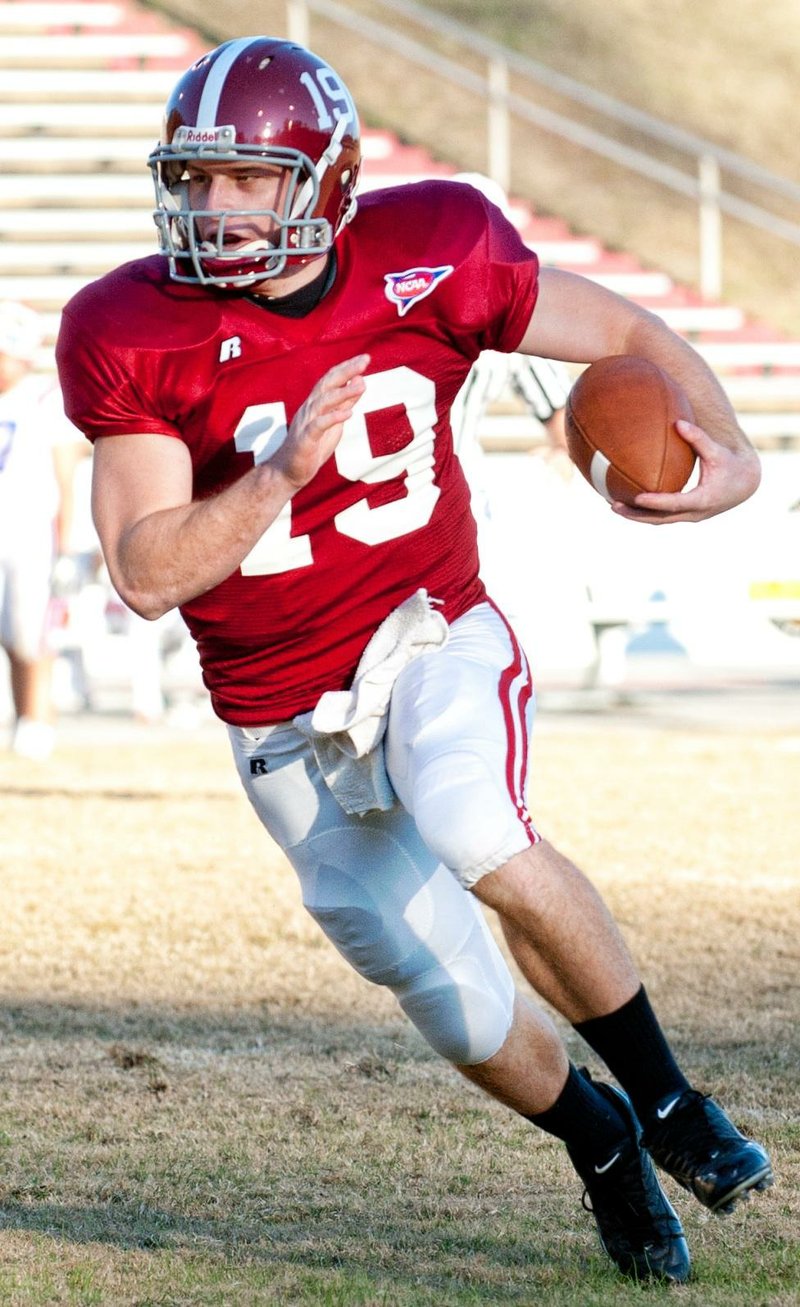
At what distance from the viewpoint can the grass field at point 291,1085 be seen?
284cm

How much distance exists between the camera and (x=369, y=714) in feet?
9.40

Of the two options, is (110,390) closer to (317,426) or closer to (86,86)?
(317,426)

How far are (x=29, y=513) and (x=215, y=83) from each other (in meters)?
5.91

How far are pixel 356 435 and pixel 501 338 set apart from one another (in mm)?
328

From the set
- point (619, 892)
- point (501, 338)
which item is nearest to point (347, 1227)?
point (501, 338)

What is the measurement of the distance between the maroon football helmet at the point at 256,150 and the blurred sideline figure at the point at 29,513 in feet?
18.4

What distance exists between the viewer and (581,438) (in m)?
3.13

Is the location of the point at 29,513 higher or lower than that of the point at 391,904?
lower

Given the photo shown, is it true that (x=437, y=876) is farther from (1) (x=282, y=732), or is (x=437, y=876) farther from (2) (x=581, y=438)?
(2) (x=581, y=438)

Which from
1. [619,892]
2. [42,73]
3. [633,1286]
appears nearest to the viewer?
[633,1286]

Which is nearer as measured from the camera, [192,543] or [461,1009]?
[192,543]

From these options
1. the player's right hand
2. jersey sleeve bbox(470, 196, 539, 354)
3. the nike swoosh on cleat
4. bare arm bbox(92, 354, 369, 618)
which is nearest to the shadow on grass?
the nike swoosh on cleat

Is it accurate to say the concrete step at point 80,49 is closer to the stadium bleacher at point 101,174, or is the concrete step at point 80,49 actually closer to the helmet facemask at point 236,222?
the stadium bleacher at point 101,174

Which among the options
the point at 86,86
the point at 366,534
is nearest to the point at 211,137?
the point at 366,534
